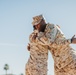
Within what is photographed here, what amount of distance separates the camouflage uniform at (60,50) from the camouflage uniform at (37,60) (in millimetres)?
133

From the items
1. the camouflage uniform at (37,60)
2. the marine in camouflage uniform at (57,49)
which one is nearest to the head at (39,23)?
the marine in camouflage uniform at (57,49)

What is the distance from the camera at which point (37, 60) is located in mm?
6926

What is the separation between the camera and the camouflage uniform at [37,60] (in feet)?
22.7

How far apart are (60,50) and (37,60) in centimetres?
48

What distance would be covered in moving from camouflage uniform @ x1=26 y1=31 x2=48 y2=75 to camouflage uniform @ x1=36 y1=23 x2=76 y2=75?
133mm

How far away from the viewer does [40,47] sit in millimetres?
6945

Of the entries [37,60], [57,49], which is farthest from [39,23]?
[37,60]

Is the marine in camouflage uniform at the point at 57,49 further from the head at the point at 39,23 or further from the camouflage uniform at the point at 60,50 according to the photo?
the head at the point at 39,23

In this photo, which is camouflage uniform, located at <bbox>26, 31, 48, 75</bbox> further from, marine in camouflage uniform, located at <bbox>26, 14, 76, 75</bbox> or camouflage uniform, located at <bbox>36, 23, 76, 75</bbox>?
camouflage uniform, located at <bbox>36, 23, 76, 75</bbox>

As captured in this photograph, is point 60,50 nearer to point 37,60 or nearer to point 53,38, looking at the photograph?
point 53,38

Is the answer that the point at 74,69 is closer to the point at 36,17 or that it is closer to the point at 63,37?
the point at 63,37

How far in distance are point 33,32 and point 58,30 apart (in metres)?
0.50

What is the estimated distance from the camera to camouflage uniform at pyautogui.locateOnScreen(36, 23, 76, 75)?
684 centimetres

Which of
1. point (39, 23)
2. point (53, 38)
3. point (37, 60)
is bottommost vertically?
point (37, 60)
